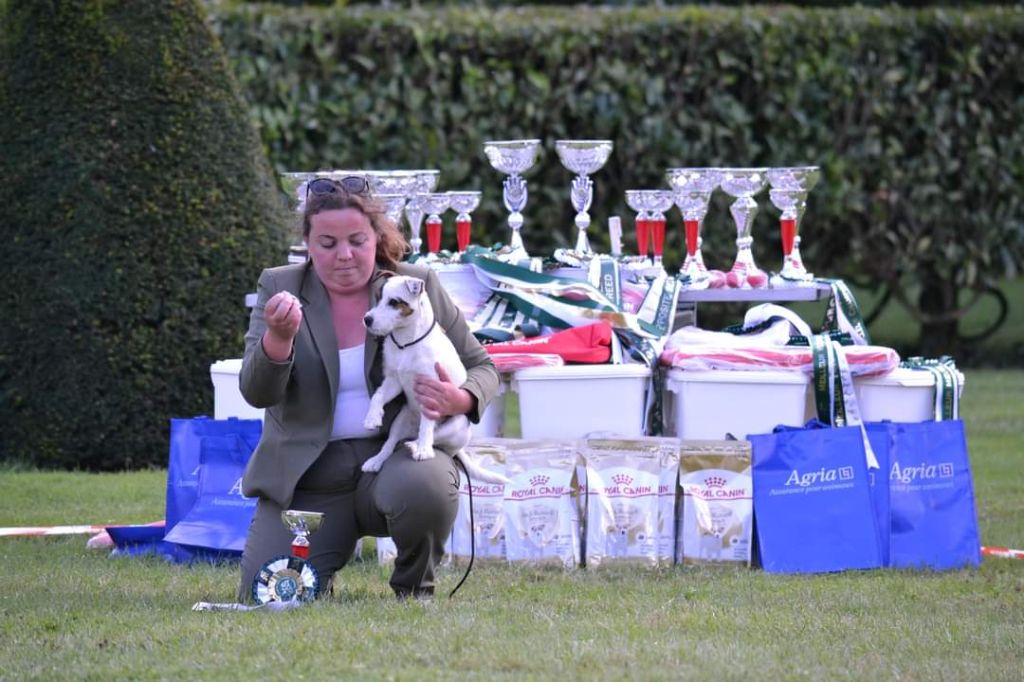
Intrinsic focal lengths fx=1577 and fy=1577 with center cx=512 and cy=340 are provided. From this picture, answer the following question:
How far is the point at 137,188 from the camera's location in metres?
7.27

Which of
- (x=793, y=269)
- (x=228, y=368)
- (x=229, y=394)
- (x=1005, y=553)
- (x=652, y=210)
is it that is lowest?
(x=1005, y=553)

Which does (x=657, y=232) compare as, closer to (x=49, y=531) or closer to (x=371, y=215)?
(x=371, y=215)

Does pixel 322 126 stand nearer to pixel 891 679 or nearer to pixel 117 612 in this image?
pixel 117 612

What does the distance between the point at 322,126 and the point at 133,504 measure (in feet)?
13.4

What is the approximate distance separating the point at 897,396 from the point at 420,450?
193 cm

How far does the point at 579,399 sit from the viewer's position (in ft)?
17.7

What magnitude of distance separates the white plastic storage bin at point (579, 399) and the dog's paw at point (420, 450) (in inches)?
39.6

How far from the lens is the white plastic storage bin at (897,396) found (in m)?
5.44

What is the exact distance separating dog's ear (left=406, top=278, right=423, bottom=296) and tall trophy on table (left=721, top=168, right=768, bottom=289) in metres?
1.93

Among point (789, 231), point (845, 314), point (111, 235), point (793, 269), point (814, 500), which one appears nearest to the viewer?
point (814, 500)

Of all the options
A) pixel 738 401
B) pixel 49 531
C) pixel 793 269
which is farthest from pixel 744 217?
pixel 49 531

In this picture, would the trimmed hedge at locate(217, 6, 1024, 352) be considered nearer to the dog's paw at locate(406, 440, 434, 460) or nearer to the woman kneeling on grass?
the woman kneeling on grass

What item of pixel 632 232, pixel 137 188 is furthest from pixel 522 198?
pixel 632 232

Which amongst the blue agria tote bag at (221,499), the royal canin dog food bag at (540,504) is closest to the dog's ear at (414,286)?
the royal canin dog food bag at (540,504)
